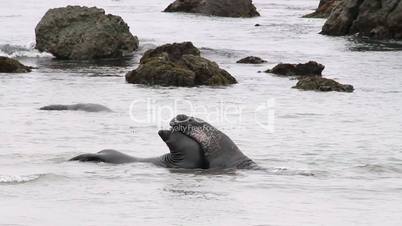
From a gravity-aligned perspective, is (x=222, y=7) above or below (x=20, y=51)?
above

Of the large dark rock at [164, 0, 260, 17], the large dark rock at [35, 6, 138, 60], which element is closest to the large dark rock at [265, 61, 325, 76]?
the large dark rock at [35, 6, 138, 60]

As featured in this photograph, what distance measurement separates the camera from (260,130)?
18.4 meters

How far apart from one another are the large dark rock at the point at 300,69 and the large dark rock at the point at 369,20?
46.0 ft

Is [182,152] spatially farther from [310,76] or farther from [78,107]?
[310,76]

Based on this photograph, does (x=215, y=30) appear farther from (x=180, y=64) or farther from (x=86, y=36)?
(x=180, y=64)

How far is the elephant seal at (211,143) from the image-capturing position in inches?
520

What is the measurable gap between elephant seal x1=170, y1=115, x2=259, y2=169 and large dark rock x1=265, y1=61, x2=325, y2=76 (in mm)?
15623

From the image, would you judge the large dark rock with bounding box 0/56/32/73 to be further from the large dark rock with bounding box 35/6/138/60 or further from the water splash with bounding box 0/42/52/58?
the water splash with bounding box 0/42/52/58

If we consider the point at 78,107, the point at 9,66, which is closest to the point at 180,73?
the point at 9,66

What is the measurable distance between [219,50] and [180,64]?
32.9ft

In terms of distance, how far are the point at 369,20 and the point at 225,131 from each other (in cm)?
2660

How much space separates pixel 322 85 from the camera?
25.2m

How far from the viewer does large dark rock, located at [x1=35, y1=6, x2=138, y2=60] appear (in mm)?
32938

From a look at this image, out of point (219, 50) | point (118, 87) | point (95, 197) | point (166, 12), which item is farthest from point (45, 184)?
point (166, 12)
